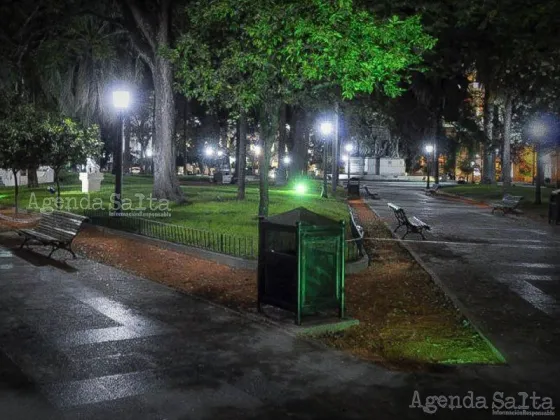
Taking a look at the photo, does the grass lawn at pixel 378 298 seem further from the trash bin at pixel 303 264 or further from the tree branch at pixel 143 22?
the tree branch at pixel 143 22

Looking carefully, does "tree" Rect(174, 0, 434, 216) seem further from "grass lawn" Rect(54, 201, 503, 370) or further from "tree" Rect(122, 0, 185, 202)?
"tree" Rect(122, 0, 185, 202)

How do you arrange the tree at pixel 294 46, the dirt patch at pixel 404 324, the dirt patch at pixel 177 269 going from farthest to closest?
the tree at pixel 294 46
the dirt patch at pixel 177 269
the dirt patch at pixel 404 324

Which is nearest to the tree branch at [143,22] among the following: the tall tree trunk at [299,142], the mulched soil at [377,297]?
the mulched soil at [377,297]

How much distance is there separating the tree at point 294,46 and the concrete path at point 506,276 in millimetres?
4344

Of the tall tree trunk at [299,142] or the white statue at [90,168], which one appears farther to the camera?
the tall tree trunk at [299,142]

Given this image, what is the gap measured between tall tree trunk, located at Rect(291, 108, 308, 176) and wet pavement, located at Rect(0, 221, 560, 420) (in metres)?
35.2

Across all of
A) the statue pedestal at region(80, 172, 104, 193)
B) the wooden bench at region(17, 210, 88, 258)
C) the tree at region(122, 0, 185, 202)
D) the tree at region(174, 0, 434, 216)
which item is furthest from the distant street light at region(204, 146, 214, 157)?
the wooden bench at region(17, 210, 88, 258)

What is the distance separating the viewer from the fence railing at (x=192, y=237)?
12688 millimetres

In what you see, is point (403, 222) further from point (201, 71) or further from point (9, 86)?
point (9, 86)

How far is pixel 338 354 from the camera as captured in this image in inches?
259

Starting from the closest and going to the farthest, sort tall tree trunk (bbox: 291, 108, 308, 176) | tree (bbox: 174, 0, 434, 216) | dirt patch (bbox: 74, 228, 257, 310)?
dirt patch (bbox: 74, 228, 257, 310), tree (bbox: 174, 0, 434, 216), tall tree trunk (bbox: 291, 108, 308, 176)

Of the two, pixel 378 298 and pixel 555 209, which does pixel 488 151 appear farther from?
pixel 378 298

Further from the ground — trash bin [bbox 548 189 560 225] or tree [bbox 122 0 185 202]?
tree [bbox 122 0 185 202]

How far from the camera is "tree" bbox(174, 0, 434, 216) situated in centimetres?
1298
